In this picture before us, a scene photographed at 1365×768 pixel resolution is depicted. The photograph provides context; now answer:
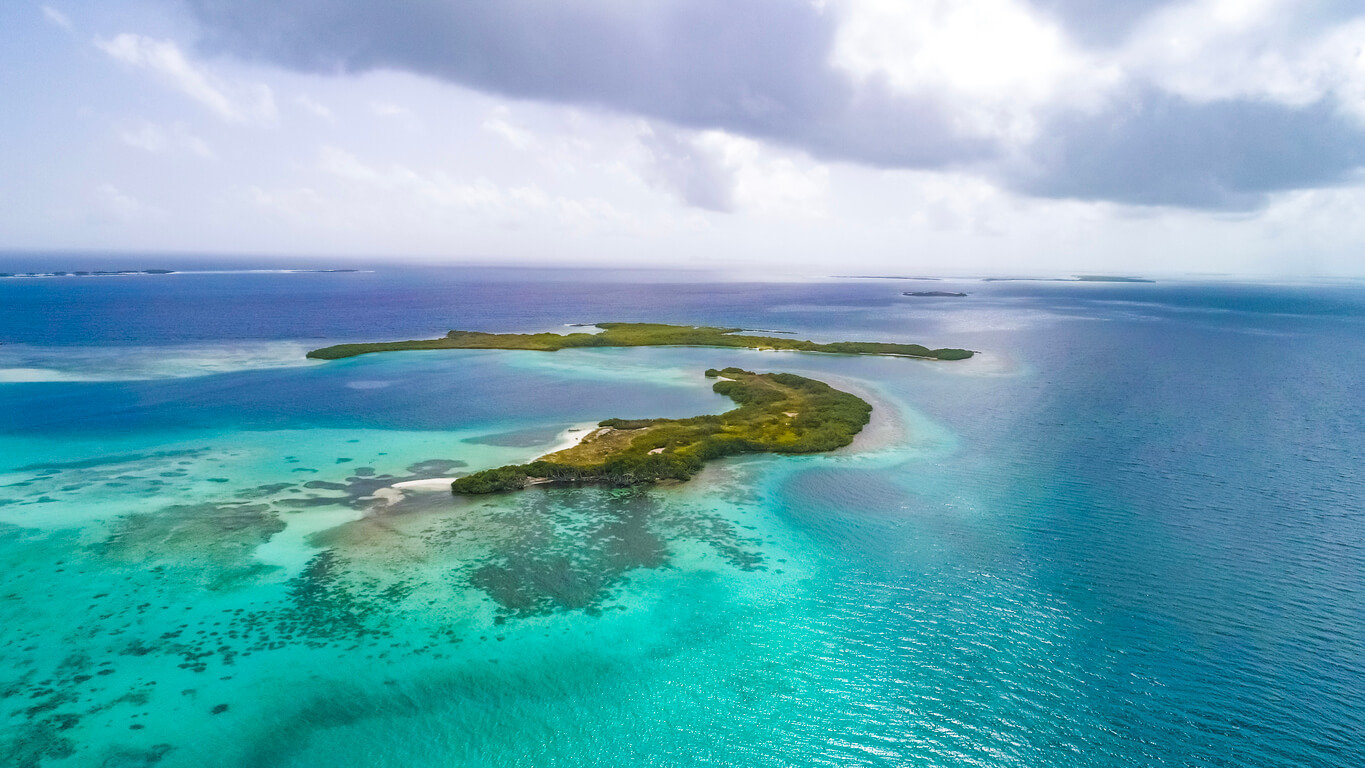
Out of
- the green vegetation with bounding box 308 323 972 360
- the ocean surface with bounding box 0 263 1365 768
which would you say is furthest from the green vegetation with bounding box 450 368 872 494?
the green vegetation with bounding box 308 323 972 360

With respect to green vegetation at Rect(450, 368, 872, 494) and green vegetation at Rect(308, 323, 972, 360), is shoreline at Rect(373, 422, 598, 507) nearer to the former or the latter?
green vegetation at Rect(450, 368, 872, 494)

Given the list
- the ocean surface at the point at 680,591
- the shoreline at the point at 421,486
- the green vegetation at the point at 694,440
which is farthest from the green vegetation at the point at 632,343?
the shoreline at the point at 421,486

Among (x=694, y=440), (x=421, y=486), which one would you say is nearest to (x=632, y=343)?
(x=694, y=440)

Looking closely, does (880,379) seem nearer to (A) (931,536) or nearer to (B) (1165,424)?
(B) (1165,424)

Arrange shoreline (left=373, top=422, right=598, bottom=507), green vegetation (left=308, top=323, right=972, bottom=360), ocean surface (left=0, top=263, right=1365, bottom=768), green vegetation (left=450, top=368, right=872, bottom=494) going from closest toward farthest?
ocean surface (left=0, top=263, right=1365, bottom=768)
shoreline (left=373, top=422, right=598, bottom=507)
green vegetation (left=450, top=368, right=872, bottom=494)
green vegetation (left=308, top=323, right=972, bottom=360)

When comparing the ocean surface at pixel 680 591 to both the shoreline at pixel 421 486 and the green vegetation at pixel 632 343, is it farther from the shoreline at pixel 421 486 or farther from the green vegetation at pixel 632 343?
the green vegetation at pixel 632 343

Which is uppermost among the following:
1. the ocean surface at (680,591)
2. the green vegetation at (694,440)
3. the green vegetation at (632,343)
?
the green vegetation at (632,343)

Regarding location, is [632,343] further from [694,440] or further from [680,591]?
[680,591]
